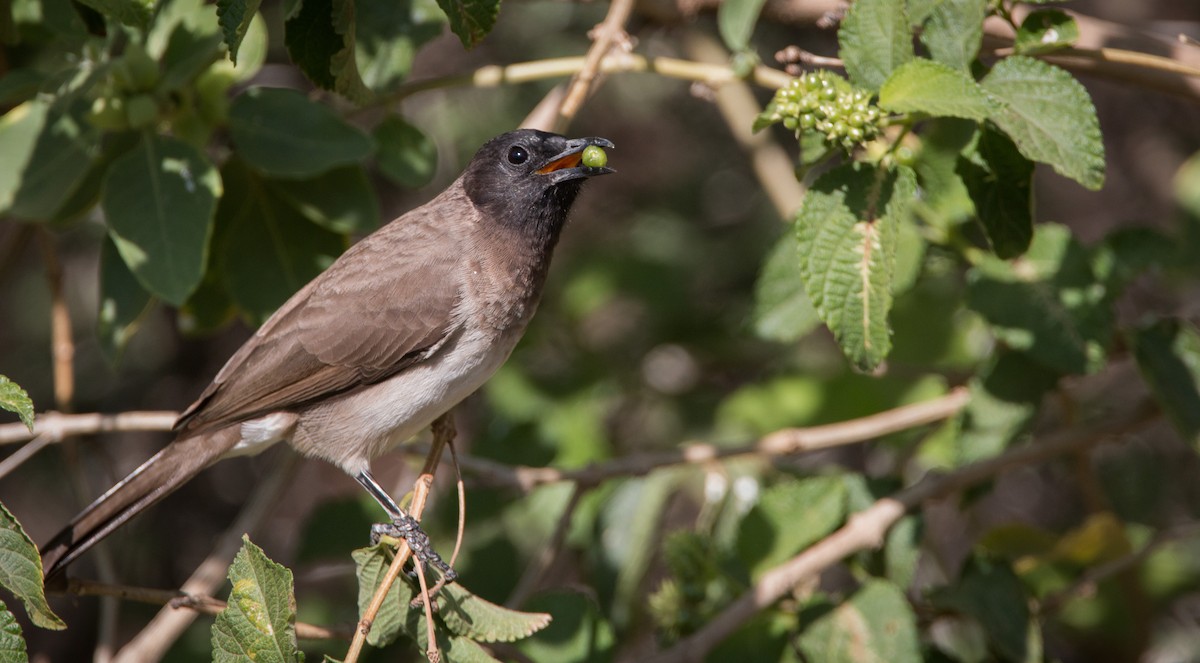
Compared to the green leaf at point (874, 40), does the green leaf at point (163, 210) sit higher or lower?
lower

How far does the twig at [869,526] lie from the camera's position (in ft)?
10.1

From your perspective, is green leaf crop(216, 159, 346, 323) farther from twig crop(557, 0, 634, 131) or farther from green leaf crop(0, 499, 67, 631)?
green leaf crop(0, 499, 67, 631)

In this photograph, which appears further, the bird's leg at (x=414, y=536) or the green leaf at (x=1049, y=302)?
the green leaf at (x=1049, y=302)

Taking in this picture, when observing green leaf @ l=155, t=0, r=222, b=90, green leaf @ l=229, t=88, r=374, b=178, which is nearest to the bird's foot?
green leaf @ l=229, t=88, r=374, b=178

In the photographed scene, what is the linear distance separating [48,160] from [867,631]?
2.61 metres

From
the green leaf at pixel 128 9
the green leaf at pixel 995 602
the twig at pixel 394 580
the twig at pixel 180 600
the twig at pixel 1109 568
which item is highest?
the green leaf at pixel 128 9

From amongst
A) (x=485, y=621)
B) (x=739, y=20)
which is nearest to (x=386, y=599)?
(x=485, y=621)

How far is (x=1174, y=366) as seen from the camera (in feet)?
10.1

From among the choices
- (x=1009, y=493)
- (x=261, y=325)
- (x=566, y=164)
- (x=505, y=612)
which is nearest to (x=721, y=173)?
(x=1009, y=493)

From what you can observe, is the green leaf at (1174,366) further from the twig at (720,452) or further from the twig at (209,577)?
the twig at (209,577)

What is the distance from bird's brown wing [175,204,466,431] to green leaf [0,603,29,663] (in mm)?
1198

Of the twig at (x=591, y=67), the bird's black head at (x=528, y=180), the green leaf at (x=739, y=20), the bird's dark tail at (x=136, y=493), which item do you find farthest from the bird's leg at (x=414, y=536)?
the green leaf at (x=739, y=20)

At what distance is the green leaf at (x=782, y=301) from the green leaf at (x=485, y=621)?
1279 mm

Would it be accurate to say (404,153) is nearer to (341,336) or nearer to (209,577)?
(341,336)
